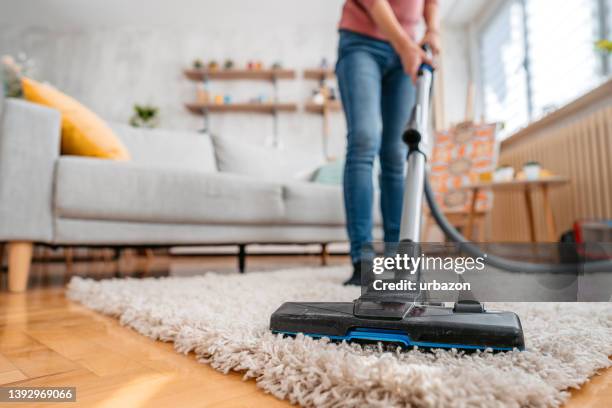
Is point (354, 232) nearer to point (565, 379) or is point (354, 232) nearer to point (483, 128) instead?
point (565, 379)

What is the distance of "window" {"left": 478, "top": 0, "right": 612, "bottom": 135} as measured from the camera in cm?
243

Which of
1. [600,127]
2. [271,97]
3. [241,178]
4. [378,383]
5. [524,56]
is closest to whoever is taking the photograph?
[378,383]

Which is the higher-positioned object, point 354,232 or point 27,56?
point 27,56

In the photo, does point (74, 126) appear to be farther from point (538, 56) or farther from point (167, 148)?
point (538, 56)

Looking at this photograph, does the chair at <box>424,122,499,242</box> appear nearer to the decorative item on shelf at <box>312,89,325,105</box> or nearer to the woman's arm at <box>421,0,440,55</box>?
the decorative item on shelf at <box>312,89,325,105</box>

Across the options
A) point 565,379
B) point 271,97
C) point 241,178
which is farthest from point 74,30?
point 565,379

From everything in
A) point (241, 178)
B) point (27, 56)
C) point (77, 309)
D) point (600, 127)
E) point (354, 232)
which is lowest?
point (77, 309)

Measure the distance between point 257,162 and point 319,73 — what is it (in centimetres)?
182

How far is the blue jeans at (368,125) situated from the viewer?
1089 millimetres

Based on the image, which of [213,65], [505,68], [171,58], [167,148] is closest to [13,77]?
[171,58]

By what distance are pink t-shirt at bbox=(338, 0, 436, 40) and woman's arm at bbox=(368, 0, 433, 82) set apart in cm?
9

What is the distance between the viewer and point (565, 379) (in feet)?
1.29

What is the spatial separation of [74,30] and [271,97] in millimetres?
1959

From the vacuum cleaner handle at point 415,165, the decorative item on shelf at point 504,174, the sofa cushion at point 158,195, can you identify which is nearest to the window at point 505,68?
the decorative item on shelf at point 504,174
